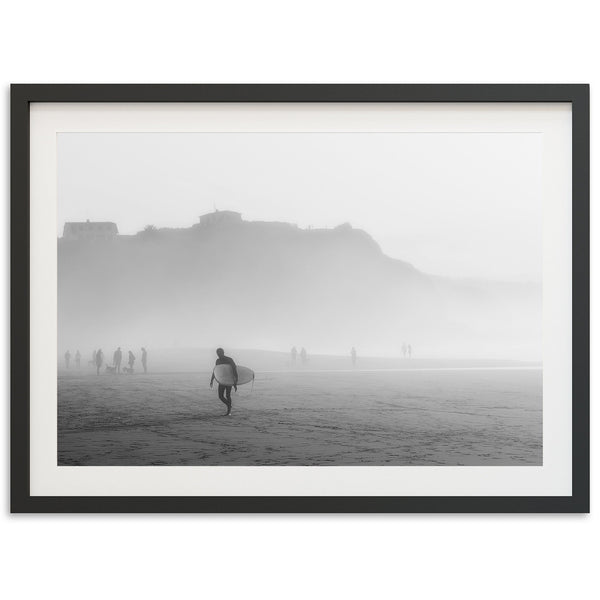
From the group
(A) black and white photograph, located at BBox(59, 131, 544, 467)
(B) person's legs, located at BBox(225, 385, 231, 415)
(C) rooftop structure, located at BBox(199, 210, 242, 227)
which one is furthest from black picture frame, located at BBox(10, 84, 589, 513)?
(B) person's legs, located at BBox(225, 385, 231, 415)

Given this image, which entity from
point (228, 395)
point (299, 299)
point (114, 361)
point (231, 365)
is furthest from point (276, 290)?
point (114, 361)

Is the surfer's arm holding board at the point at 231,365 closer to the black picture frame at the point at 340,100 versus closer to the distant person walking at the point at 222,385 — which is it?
the distant person walking at the point at 222,385

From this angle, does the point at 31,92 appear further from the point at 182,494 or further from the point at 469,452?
the point at 469,452

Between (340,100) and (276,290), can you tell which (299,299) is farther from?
(340,100)

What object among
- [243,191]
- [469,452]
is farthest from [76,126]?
[469,452]

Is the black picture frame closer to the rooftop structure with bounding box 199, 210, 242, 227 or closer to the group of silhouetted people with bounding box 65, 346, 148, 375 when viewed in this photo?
the group of silhouetted people with bounding box 65, 346, 148, 375
